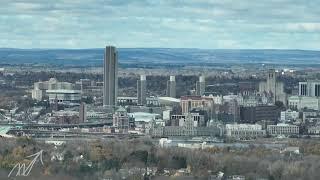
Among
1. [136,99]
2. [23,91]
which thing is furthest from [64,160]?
[23,91]

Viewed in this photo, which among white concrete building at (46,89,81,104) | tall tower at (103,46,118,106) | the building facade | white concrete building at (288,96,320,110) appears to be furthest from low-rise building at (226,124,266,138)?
white concrete building at (46,89,81,104)

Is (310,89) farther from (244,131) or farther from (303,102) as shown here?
(244,131)

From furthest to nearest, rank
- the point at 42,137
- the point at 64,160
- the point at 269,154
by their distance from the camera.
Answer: the point at 42,137 → the point at 269,154 → the point at 64,160

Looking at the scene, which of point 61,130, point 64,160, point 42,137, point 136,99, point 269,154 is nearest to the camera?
point 64,160

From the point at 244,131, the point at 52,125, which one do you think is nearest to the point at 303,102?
the point at 244,131

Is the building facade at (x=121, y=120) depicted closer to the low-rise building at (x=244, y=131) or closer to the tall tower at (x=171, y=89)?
the low-rise building at (x=244, y=131)

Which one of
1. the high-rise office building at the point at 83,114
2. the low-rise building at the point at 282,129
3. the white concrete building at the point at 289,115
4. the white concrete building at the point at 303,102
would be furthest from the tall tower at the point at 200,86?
the low-rise building at the point at 282,129

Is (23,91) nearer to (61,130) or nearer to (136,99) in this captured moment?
(136,99)
